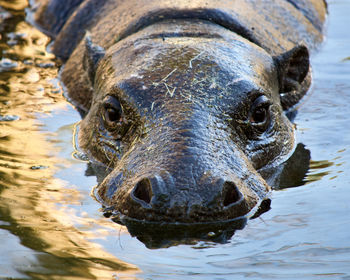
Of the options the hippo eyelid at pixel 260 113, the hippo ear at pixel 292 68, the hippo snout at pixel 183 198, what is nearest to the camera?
the hippo snout at pixel 183 198

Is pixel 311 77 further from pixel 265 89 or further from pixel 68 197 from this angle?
pixel 68 197

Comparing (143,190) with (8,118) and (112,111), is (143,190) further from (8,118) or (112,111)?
(8,118)

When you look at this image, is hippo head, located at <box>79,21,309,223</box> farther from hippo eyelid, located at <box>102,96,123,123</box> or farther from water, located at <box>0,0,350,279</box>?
water, located at <box>0,0,350,279</box>

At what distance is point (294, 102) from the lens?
8.02 metres

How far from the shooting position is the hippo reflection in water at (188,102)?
4.79 m

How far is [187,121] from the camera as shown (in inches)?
208

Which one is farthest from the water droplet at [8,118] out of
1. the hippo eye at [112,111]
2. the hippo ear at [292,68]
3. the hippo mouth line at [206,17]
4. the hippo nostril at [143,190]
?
the hippo nostril at [143,190]

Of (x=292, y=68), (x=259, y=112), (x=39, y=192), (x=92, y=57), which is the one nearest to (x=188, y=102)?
(x=259, y=112)

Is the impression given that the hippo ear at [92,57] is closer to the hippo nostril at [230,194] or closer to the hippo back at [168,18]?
the hippo back at [168,18]

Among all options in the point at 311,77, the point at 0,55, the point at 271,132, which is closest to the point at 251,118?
the point at 271,132

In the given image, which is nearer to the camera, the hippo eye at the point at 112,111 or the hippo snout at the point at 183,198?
the hippo snout at the point at 183,198

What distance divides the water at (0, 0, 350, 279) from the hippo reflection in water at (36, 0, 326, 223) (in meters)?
0.24

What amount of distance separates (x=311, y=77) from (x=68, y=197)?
438cm

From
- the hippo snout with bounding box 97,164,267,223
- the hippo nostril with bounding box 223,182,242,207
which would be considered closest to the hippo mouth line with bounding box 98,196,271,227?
the hippo snout with bounding box 97,164,267,223
